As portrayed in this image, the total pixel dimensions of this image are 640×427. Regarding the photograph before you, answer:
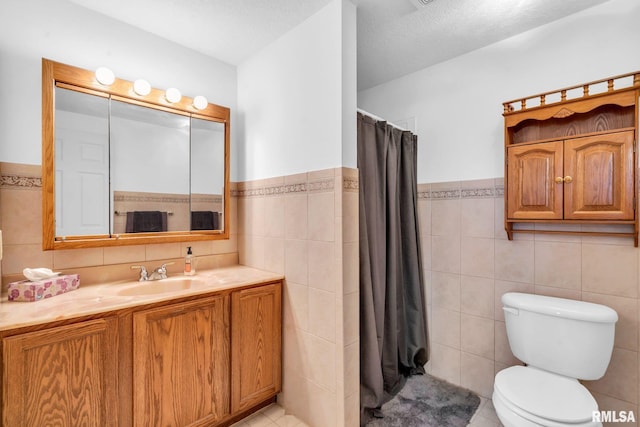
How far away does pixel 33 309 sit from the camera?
4.21 ft

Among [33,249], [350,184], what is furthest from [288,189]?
[33,249]

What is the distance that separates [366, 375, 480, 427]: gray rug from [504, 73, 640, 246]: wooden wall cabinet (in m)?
1.14

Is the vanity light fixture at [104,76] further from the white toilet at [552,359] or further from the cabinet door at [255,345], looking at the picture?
the white toilet at [552,359]

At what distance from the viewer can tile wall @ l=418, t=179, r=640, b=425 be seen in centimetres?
161

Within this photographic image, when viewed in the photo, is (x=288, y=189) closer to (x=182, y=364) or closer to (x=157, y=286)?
(x=157, y=286)

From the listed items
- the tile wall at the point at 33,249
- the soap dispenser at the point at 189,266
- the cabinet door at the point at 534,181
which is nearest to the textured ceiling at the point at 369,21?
the cabinet door at the point at 534,181

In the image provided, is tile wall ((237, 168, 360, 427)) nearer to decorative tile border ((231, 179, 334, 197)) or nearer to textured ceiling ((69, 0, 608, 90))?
decorative tile border ((231, 179, 334, 197))

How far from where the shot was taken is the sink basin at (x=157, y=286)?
5.65ft

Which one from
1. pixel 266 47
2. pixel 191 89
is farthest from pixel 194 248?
pixel 266 47

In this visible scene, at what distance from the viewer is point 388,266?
6.82ft

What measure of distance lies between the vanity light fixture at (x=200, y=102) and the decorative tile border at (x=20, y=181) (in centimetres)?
95

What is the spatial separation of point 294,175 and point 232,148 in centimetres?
74

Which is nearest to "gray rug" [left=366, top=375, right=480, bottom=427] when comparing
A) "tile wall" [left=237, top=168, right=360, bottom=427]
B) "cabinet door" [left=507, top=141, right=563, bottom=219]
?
"tile wall" [left=237, top=168, right=360, bottom=427]

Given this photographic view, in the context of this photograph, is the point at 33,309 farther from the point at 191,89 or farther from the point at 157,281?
the point at 191,89
